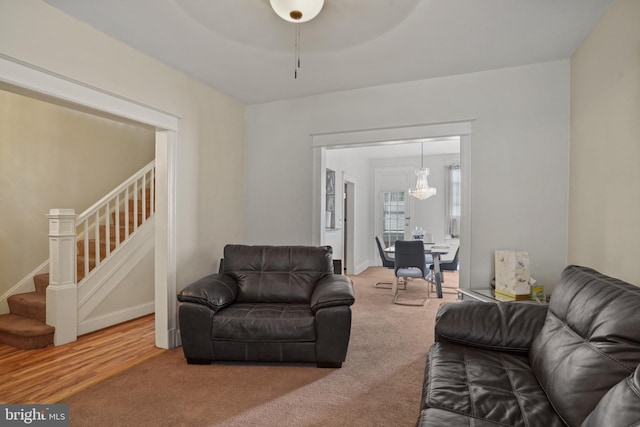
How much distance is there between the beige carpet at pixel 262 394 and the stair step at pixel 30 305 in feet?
4.88

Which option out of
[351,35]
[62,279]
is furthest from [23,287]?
[351,35]

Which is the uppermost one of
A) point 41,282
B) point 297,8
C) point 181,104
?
point 297,8

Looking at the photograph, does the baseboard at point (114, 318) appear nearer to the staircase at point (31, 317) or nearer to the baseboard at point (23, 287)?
the staircase at point (31, 317)

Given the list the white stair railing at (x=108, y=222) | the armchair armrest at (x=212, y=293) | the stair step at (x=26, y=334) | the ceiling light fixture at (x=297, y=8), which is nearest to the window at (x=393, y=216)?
the white stair railing at (x=108, y=222)

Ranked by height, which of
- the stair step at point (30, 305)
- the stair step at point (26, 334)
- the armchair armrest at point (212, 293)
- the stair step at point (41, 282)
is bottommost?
the stair step at point (26, 334)

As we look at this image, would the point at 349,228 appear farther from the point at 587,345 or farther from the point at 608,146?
the point at 587,345

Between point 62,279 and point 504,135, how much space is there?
4.51 meters

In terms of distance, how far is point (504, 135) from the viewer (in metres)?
3.21

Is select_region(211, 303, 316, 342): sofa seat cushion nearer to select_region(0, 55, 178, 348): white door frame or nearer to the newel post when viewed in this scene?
select_region(0, 55, 178, 348): white door frame

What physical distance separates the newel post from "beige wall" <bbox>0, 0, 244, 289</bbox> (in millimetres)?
1155

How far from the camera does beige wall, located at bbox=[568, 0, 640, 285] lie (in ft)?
6.42

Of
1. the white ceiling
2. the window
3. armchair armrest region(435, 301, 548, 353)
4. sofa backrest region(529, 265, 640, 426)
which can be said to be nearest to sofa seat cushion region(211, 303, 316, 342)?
armchair armrest region(435, 301, 548, 353)

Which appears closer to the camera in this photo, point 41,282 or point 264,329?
point 264,329

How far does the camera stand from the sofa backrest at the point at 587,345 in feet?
4.04
